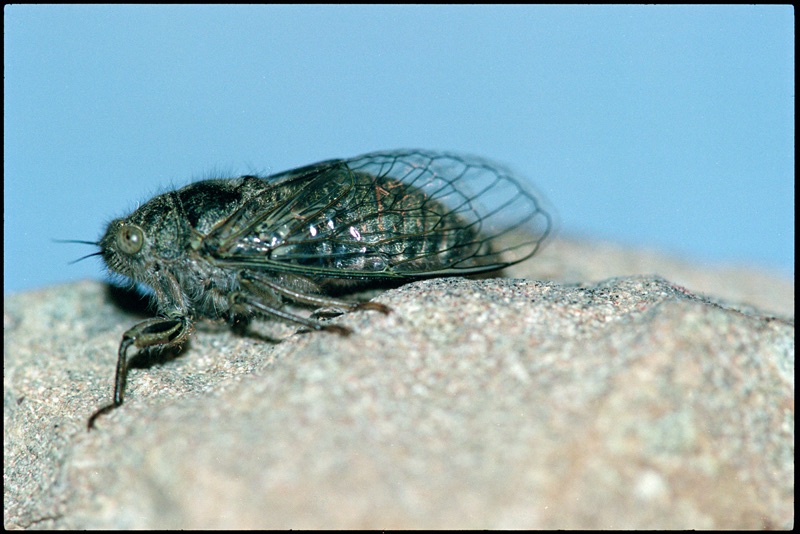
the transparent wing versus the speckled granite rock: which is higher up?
the transparent wing

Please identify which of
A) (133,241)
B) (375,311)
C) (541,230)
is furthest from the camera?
(541,230)

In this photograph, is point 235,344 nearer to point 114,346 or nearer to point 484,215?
point 114,346

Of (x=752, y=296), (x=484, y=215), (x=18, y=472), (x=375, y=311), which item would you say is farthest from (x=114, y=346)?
(x=752, y=296)

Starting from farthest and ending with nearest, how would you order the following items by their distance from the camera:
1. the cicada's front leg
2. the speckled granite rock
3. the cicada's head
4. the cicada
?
the cicada's head < the cicada < the cicada's front leg < the speckled granite rock

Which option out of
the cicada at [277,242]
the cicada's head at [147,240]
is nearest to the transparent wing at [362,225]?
the cicada at [277,242]

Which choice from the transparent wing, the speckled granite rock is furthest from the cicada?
the speckled granite rock

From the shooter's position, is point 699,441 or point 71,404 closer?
point 699,441

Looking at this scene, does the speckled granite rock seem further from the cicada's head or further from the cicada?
the cicada's head
